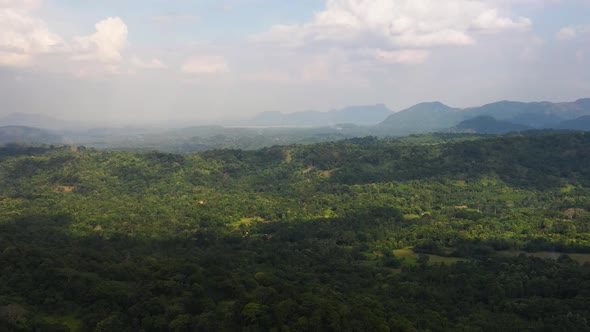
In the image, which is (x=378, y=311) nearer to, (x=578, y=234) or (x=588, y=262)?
(x=588, y=262)

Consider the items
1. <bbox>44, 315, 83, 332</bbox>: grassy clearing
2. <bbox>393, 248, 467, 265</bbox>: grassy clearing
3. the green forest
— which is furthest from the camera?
<bbox>393, 248, 467, 265</bbox>: grassy clearing

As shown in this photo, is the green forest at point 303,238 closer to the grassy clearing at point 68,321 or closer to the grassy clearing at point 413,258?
the grassy clearing at point 68,321

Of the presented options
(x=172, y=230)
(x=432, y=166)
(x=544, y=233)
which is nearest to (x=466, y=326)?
(x=544, y=233)

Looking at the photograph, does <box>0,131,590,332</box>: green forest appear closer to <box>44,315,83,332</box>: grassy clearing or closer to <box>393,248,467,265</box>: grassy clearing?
<box>44,315,83,332</box>: grassy clearing

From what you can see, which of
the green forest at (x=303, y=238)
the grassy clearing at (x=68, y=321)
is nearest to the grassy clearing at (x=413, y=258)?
the green forest at (x=303, y=238)

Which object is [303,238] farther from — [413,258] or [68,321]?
[68,321]

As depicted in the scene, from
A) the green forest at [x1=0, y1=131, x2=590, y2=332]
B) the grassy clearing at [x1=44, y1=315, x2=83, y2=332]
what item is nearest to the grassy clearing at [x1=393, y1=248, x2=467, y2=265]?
the green forest at [x1=0, y1=131, x2=590, y2=332]

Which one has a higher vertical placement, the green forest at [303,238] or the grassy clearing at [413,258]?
the green forest at [303,238]

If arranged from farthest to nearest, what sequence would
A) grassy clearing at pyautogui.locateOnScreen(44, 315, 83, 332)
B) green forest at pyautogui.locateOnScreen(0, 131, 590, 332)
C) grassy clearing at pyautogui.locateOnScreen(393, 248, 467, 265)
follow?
grassy clearing at pyautogui.locateOnScreen(393, 248, 467, 265)
green forest at pyautogui.locateOnScreen(0, 131, 590, 332)
grassy clearing at pyautogui.locateOnScreen(44, 315, 83, 332)
